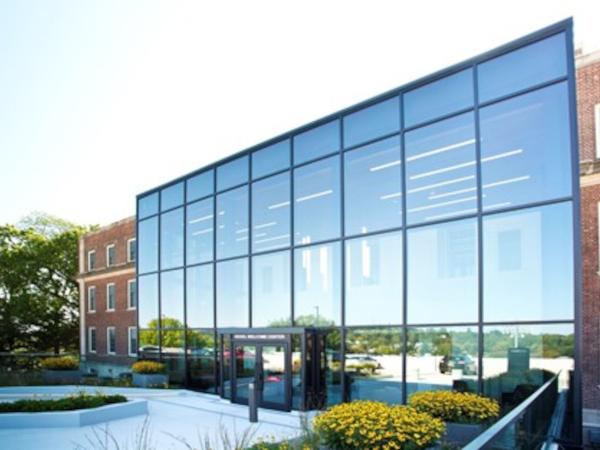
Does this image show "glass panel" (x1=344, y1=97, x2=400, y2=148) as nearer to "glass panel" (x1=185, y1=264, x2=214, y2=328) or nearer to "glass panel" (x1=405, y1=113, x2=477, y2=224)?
"glass panel" (x1=405, y1=113, x2=477, y2=224)

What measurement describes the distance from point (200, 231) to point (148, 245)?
4.13 metres

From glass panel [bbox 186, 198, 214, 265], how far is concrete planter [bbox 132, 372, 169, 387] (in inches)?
187

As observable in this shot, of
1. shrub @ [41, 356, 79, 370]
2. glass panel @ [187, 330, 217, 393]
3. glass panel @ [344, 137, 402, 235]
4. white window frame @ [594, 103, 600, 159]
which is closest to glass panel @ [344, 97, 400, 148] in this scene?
glass panel @ [344, 137, 402, 235]

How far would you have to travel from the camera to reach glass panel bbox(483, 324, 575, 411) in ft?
37.7

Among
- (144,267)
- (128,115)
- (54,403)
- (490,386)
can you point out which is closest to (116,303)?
(144,267)

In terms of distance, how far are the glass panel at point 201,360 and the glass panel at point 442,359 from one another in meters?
8.94

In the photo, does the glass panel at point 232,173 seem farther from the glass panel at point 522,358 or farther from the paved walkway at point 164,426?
the glass panel at point 522,358

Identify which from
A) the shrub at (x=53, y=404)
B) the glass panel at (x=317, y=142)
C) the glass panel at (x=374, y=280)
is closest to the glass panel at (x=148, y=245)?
the shrub at (x=53, y=404)

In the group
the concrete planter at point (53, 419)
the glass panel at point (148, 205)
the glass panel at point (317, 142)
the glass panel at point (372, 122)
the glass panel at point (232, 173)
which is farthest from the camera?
the glass panel at point (148, 205)

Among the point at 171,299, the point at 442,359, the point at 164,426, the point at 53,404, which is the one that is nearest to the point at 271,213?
the point at 171,299

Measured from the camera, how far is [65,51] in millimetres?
16359

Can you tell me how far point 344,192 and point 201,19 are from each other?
6.12 meters

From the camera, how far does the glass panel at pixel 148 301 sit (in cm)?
2384

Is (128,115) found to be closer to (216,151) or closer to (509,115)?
(216,151)
